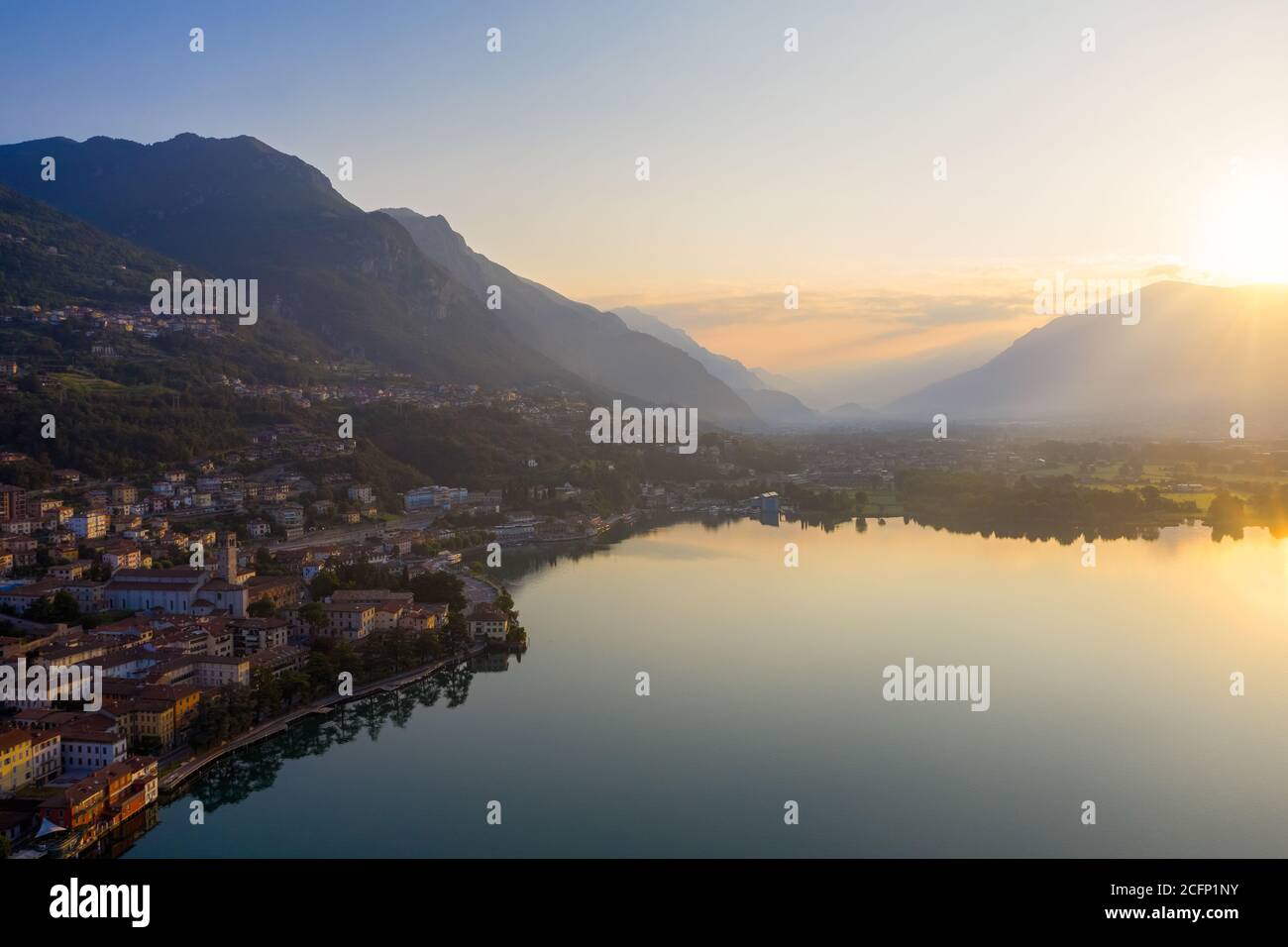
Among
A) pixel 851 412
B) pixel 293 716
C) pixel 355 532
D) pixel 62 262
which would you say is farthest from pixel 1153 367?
pixel 293 716

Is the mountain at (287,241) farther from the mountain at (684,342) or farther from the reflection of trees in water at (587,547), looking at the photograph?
the mountain at (684,342)

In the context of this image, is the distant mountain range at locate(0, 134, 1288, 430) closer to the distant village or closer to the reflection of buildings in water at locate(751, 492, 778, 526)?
the distant village

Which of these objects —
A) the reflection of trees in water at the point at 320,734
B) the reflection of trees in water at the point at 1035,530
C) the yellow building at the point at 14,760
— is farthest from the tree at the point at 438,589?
the reflection of trees in water at the point at 1035,530

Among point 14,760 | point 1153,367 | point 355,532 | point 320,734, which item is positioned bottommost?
point 320,734

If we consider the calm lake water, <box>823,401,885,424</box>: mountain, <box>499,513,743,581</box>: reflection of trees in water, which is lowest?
the calm lake water

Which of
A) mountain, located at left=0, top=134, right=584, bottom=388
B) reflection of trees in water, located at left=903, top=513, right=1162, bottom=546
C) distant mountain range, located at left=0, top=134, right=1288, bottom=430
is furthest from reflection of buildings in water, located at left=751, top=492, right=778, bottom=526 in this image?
mountain, located at left=0, top=134, right=584, bottom=388

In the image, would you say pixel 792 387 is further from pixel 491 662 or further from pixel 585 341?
pixel 491 662
